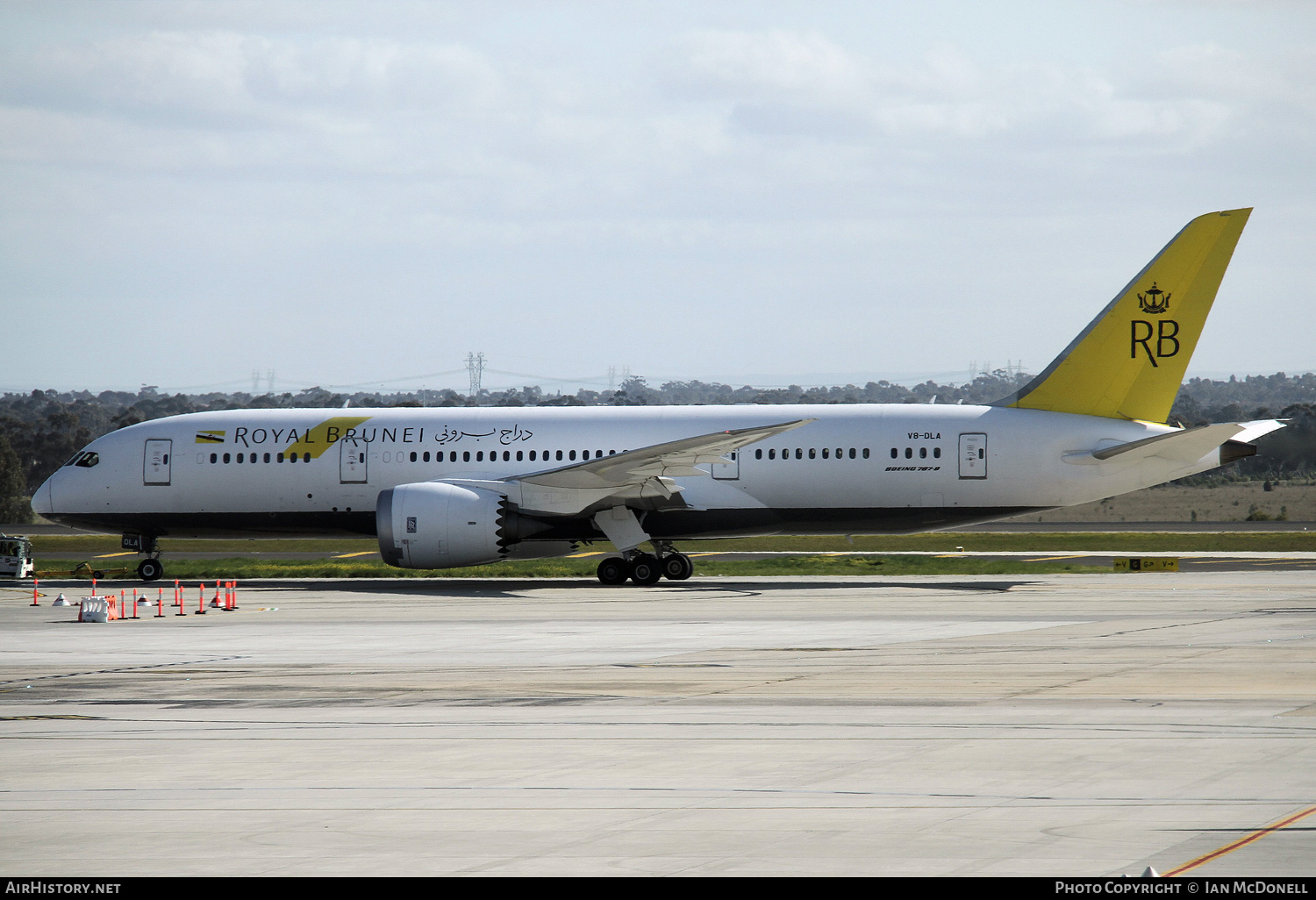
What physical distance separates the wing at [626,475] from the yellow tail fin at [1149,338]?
591 centimetres

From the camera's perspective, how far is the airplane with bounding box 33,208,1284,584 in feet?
93.1

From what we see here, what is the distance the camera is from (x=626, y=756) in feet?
32.8

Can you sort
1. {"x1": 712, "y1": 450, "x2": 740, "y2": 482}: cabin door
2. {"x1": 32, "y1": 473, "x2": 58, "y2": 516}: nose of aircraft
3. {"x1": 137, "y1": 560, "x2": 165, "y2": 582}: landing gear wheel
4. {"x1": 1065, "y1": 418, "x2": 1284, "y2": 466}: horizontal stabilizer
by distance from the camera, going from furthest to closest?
{"x1": 32, "y1": 473, "x2": 58, "y2": 516}: nose of aircraft → {"x1": 137, "y1": 560, "x2": 165, "y2": 582}: landing gear wheel → {"x1": 712, "y1": 450, "x2": 740, "y2": 482}: cabin door → {"x1": 1065, "y1": 418, "x2": 1284, "y2": 466}: horizontal stabilizer

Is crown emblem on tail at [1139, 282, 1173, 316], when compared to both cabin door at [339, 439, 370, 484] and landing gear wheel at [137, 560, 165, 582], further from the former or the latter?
landing gear wheel at [137, 560, 165, 582]

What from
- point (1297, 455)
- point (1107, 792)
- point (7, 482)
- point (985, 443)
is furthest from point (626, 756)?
point (7, 482)

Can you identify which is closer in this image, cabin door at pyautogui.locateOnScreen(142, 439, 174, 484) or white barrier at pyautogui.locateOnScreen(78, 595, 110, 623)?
white barrier at pyautogui.locateOnScreen(78, 595, 110, 623)

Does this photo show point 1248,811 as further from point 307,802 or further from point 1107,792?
point 307,802

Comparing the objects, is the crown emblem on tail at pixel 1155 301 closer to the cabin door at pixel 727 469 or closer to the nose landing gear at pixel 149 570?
the cabin door at pixel 727 469

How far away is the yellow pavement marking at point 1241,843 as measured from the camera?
21.6ft

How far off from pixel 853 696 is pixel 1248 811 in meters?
5.29

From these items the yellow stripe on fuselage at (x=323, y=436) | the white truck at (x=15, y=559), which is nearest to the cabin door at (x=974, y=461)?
the yellow stripe on fuselage at (x=323, y=436)

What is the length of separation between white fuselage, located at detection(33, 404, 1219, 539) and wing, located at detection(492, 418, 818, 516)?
32.7 inches

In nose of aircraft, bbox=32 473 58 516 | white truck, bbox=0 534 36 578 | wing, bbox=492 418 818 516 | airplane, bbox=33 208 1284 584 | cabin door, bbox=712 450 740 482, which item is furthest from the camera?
white truck, bbox=0 534 36 578

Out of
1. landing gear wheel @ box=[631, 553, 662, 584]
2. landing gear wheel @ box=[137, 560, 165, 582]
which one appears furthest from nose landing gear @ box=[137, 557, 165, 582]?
landing gear wheel @ box=[631, 553, 662, 584]
